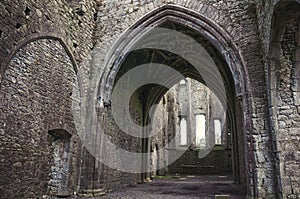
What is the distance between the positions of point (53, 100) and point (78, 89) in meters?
1.35

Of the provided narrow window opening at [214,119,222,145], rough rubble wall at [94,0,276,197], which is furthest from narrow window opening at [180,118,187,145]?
rough rubble wall at [94,0,276,197]

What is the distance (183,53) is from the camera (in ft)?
33.6

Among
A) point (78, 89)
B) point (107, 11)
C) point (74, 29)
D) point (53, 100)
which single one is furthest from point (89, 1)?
point (53, 100)

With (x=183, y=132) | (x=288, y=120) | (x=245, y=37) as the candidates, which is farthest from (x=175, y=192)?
(x=183, y=132)

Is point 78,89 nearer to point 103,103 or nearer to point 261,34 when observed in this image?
point 103,103

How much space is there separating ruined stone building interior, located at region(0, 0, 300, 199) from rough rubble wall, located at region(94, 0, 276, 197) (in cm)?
2

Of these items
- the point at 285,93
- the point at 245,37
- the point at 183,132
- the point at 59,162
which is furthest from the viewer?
the point at 183,132

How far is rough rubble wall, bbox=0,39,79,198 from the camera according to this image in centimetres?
445

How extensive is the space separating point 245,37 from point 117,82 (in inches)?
184

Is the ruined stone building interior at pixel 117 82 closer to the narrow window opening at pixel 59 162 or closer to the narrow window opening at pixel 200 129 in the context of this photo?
the narrow window opening at pixel 59 162

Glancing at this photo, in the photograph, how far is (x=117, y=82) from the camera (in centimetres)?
927

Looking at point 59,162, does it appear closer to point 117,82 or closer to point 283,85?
point 117,82

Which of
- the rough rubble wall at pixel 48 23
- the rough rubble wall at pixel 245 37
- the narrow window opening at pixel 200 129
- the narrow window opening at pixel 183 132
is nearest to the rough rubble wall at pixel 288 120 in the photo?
the rough rubble wall at pixel 245 37

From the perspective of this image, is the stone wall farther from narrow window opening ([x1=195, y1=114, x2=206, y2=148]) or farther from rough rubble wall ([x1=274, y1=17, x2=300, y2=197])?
narrow window opening ([x1=195, y1=114, x2=206, y2=148])
